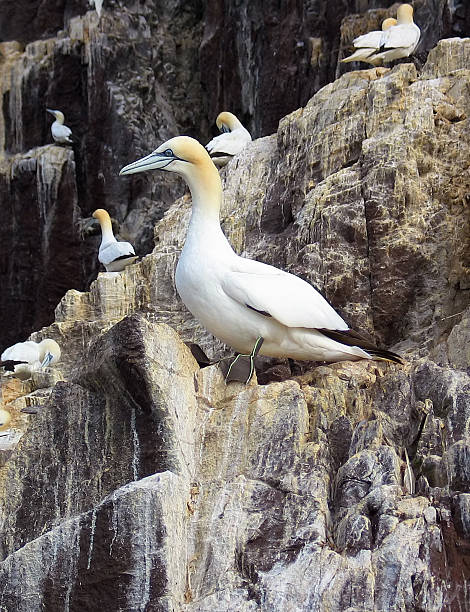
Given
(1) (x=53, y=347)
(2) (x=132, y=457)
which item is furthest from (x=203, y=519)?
(1) (x=53, y=347)

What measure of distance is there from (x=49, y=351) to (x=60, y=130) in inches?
287

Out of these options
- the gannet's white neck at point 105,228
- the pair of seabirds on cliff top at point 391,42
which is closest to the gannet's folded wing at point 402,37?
the pair of seabirds on cliff top at point 391,42

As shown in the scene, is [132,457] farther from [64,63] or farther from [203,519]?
[64,63]

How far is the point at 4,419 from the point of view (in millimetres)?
11055

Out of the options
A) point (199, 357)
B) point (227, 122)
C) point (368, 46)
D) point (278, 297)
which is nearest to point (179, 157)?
point (278, 297)

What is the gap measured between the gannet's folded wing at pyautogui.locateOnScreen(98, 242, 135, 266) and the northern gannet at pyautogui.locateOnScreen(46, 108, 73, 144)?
192 inches

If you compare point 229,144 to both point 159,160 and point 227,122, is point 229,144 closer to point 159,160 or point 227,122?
point 227,122

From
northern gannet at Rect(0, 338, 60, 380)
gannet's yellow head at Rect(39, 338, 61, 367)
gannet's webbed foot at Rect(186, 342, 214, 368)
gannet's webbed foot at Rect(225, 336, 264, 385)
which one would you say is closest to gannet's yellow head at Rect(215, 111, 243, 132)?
northern gannet at Rect(0, 338, 60, 380)

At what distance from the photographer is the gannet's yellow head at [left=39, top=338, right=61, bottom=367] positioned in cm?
1233

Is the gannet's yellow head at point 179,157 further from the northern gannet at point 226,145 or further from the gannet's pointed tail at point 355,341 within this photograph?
the northern gannet at point 226,145

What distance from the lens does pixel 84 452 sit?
6.67 m

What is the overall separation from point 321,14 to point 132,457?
39.9 feet

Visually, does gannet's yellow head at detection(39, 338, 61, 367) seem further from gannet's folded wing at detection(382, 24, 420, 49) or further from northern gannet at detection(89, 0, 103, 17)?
northern gannet at detection(89, 0, 103, 17)

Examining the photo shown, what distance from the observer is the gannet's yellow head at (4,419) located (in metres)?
11.0
